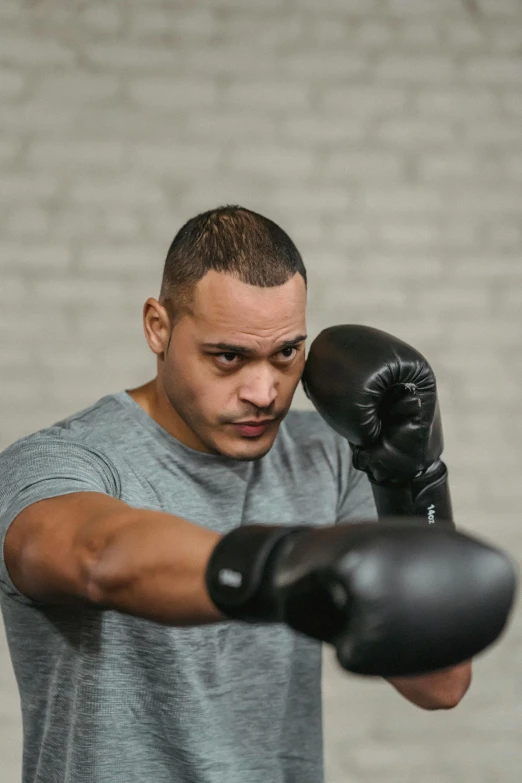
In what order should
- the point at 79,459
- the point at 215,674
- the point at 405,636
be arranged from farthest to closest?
the point at 215,674 < the point at 79,459 < the point at 405,636

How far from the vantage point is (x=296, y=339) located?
142 centimetres

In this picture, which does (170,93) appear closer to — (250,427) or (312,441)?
(312,441)

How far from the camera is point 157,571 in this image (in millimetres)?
853

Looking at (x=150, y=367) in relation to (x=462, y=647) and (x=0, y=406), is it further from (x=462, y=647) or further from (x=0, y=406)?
(x=462, y=647)

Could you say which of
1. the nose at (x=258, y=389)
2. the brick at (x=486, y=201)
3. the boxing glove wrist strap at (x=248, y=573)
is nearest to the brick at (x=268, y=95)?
the brick at (x=486, y=201)

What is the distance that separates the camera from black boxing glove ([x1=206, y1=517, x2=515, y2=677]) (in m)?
0.68

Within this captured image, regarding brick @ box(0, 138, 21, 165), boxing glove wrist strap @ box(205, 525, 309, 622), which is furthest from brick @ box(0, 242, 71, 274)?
boxing glove wrist strap @ box(205, 525, 309, 622)

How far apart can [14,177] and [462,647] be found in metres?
2.20

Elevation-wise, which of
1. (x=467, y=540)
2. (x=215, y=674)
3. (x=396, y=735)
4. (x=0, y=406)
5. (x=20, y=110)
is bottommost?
(x=396, y=735)

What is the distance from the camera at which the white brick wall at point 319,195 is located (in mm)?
2549

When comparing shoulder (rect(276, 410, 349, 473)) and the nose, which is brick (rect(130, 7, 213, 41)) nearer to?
shoulder (rect(276, 410, 349, 473))

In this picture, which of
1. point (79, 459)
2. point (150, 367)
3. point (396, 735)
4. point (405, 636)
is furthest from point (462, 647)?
point (396, 735)

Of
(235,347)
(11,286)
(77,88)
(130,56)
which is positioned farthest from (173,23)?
(235,347)

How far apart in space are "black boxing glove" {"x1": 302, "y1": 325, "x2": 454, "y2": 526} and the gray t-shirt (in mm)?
166
